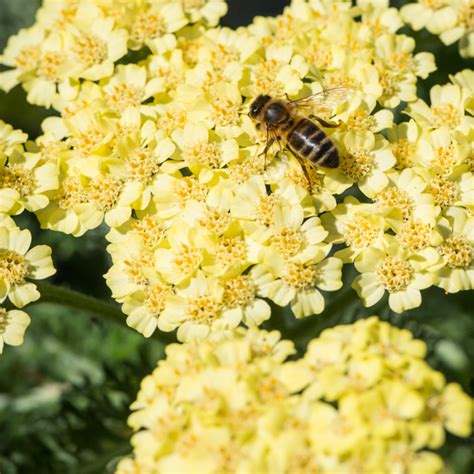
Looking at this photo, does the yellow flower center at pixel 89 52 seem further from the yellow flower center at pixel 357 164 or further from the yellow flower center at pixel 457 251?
the yellow flower center at pixel 457 251

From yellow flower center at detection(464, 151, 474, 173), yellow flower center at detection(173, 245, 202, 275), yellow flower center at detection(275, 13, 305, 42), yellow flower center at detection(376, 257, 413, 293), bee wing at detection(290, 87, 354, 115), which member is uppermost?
yellow flower center at detection(275, 13, 305, 42)

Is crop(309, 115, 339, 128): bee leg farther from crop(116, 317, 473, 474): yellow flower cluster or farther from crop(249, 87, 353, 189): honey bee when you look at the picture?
crop(116, 317, 473, 474): yellow flower cluster

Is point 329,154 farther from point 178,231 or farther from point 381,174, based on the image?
point 178,231

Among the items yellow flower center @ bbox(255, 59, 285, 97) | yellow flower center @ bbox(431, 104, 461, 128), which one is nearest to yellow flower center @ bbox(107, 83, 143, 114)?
yellow flower center @ bbox(255, 59, 285, 97)

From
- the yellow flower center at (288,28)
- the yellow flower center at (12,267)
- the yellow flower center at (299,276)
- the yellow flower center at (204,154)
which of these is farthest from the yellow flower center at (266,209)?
the yellow flower center at (288,28)

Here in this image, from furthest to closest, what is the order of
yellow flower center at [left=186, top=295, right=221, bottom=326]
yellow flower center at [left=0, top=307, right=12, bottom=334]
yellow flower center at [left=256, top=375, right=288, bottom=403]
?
yellow flower center at [left=0, top=307, right=12, bottom=334]
yellow flower center at [left=186, top=295, right=221, bottom=326]
yellow flower center at [left=256, top=375, right=288, bottom=403]
